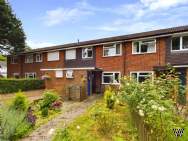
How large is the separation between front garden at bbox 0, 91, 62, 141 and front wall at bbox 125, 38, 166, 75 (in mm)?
8339

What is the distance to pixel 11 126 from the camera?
12406mm

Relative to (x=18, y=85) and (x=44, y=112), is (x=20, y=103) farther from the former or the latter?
(x=18, y=85)

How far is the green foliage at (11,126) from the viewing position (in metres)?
11.7

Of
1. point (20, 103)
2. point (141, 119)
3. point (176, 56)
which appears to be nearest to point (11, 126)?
point (20, 103)

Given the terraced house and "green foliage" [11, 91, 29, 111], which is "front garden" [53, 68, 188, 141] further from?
the terraced house

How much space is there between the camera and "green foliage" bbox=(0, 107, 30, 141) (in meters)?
11.7

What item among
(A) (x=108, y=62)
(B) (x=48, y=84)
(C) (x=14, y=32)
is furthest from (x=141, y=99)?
(C) (x=14, y=32)

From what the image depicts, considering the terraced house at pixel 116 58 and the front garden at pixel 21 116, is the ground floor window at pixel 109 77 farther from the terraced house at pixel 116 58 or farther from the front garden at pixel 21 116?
the front garden at pixel 21 116

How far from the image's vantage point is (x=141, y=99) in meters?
9.06

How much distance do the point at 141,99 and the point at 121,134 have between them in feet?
13.9

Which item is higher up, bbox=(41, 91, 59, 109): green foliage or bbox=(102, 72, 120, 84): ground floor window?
bbox=(102, 72, 120, 84): ground floor window

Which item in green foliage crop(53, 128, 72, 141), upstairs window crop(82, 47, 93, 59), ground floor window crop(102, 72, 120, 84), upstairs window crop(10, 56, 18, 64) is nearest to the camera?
green foliage crop(53, 128, 72, 141)

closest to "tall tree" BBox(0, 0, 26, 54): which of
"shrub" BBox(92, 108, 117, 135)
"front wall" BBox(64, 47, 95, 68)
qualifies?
"front wall" BBox(64, 47, 95, 68)

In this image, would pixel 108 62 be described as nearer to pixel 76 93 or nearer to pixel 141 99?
pixel 76 93
